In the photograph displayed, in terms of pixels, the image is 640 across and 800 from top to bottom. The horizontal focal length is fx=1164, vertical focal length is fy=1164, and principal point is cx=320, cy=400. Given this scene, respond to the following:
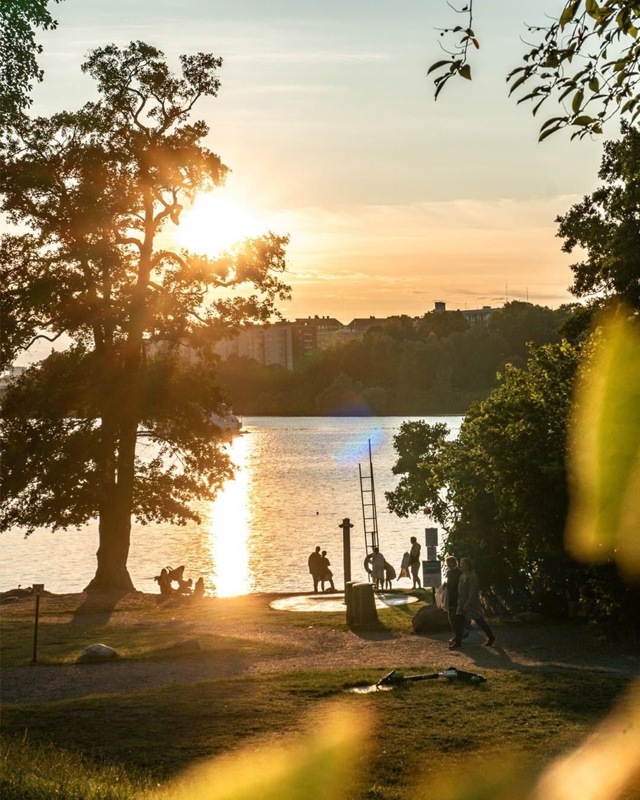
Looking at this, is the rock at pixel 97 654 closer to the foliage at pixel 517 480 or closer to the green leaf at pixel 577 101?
the foliage at pixel 517 480

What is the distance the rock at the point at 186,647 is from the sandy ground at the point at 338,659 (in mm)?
382

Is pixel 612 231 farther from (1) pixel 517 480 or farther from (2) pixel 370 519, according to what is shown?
(2) pixel 370 519

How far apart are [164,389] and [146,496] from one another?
3444 millimetres

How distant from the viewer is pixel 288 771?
11.8 meters

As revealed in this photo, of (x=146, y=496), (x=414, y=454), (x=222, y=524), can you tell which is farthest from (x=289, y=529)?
(x=146, y=496)

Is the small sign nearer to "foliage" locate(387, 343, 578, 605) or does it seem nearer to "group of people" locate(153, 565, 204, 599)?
"foliage" locate(387, 343, 578, 605)

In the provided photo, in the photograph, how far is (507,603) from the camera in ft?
84.8

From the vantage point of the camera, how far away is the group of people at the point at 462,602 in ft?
68.2

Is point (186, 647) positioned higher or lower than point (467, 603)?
lower

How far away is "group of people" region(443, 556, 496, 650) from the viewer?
68.2ft

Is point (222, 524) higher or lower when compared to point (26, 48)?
lower

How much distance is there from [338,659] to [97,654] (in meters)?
4.41

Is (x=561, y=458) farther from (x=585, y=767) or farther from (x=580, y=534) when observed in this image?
(x=585, y=767)

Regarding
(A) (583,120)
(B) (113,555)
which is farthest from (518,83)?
(B) (113,555)
